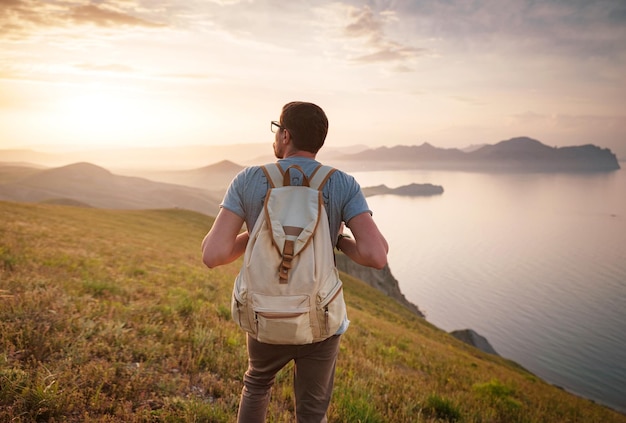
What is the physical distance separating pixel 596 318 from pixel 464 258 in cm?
7233

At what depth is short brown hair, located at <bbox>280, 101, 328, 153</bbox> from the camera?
2.45 meters

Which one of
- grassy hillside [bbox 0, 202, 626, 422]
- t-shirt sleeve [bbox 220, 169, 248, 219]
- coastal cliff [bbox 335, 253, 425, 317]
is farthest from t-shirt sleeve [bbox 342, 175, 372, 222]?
coastal cliff [bbox 335, 253, 425, 317]

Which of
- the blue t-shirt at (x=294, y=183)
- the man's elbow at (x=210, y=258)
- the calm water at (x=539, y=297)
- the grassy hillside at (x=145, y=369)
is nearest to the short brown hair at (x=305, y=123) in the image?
the blue t-shirt at (x=294, y=183)

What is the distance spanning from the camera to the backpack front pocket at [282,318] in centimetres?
228

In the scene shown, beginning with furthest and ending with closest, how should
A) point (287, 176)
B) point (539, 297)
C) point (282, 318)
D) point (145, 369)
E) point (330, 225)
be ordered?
1. point (539, 297)
2. point (145, 369)
3. point (330, 225)
4. point (287, 176)
5. point (282, 318)

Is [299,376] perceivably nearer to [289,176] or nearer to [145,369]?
[289,176]

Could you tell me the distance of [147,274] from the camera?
10.9 meters

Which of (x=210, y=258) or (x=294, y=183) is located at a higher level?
(x=294, y=183)

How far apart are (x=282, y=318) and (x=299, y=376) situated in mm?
691

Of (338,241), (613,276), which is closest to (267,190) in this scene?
(338,241)

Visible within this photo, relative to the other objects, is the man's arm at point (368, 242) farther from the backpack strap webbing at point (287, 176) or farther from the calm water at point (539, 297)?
the calm water at point (539, 297)

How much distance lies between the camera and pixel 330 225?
2.60 metres

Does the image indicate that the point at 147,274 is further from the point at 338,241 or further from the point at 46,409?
the point at 338,241

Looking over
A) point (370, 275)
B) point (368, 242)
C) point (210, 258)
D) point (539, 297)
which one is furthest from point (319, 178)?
point (539, 297)
